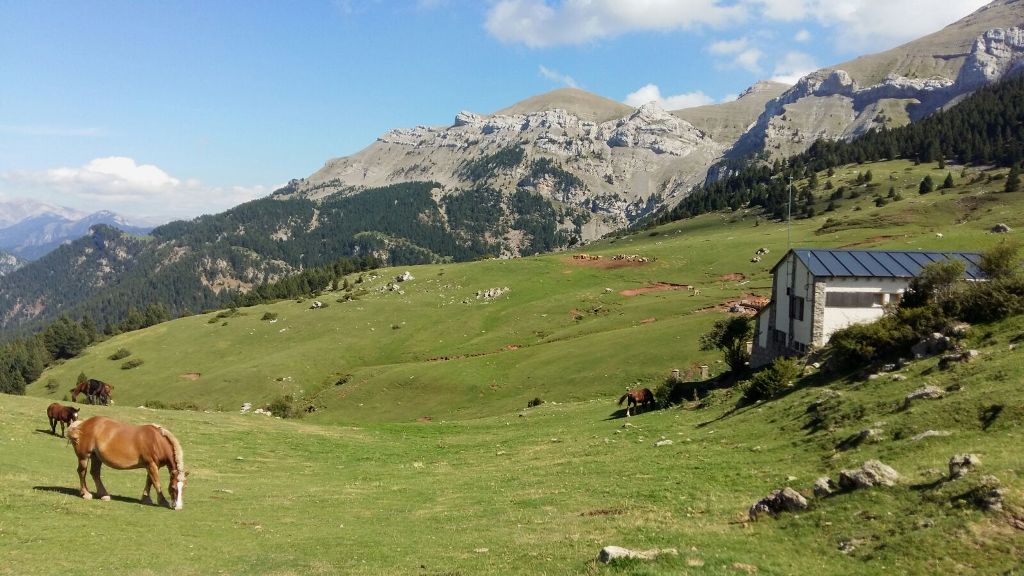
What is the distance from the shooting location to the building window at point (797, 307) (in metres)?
43.6

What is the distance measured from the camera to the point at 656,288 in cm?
10344

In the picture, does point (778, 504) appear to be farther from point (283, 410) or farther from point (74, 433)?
point (283, 410)

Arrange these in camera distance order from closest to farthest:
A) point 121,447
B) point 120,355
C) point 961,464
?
point 961,464, point 121,447, point 120,355

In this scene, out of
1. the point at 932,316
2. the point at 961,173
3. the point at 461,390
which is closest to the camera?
the point at 932,316

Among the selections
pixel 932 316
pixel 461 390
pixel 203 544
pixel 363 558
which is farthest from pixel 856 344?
pixel 461 390

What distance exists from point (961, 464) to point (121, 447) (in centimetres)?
2318

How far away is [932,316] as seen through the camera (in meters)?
29.9

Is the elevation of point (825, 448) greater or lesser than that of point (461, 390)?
greater

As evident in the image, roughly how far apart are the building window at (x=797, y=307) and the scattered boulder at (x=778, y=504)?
3078 cm

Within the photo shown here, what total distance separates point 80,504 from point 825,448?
2448cm

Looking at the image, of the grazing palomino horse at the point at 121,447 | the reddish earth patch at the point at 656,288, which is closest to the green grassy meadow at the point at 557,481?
the grazing palomino horse at the point at 121,447

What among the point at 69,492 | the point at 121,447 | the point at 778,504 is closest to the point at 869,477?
the point at 778,504

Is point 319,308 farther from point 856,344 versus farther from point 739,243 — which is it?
point 856,344

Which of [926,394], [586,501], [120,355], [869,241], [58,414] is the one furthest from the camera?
[120,355]
